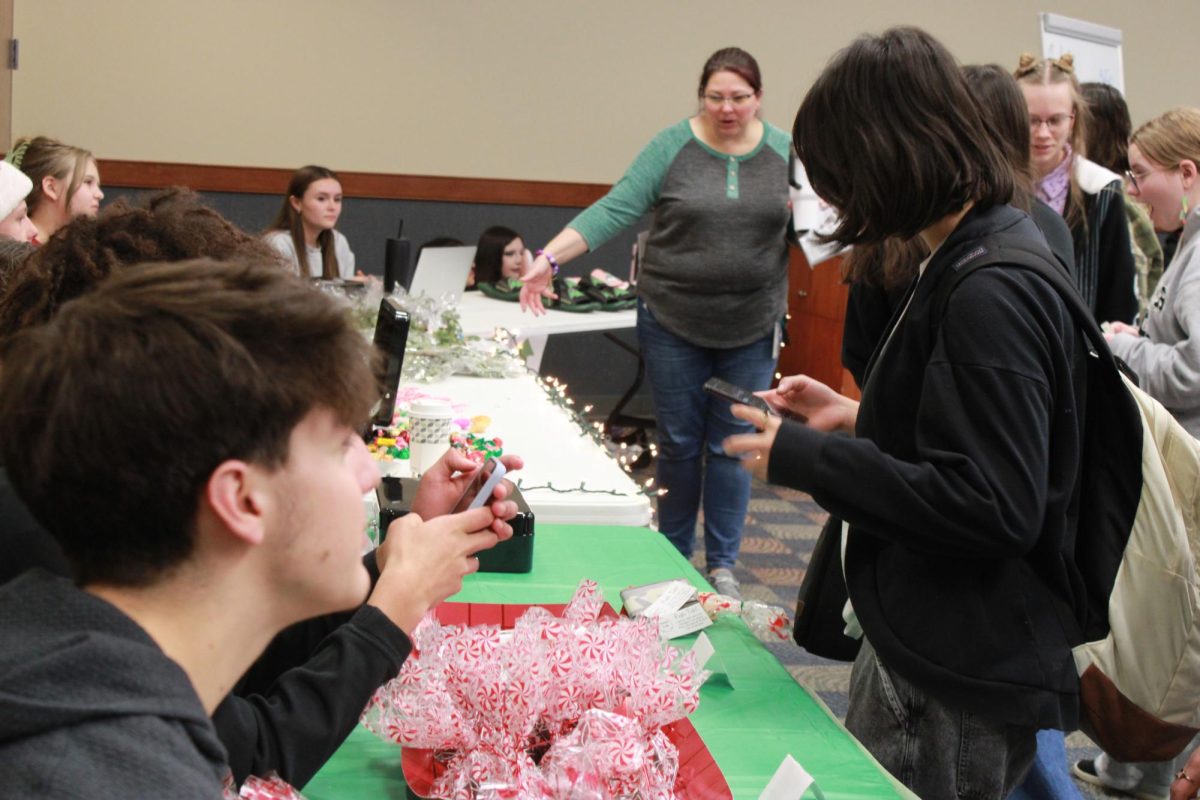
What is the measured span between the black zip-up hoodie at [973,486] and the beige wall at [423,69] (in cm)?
547

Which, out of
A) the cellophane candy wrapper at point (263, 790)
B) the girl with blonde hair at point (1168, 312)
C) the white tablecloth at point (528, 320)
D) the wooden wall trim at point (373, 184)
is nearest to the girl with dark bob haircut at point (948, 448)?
the cellophane candy wrapper at point (263, 790)

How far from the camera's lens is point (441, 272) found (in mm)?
4094

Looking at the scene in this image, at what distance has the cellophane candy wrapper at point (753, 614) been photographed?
5.61 ft

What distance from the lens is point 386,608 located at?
1.20 m

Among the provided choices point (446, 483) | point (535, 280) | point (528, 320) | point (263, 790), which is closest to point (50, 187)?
point (535, 280)

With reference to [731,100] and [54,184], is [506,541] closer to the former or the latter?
[731,100]

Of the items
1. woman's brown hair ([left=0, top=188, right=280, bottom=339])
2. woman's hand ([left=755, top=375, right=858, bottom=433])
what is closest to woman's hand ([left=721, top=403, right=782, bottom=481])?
woman's hand ([left=755, top=375, right=858, bottom=433])

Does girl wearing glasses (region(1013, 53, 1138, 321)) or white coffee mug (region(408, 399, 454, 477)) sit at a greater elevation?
girl wearing glasses (region(1013, 53, 1138, 321))

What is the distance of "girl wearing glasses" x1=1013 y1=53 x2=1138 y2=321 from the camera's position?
3012 mm

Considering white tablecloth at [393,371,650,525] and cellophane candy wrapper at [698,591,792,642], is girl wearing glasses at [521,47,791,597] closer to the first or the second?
white tablecloth at [393,371,650,525]

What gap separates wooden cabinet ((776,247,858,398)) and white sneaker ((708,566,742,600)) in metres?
2.67

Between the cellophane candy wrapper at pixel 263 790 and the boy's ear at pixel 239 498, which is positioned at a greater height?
the boy's ear at pixel 239 498

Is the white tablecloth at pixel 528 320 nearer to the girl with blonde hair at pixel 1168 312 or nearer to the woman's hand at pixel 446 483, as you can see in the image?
the girl with blonde hair at pixel 1168 312

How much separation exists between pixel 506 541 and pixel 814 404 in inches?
21.1
